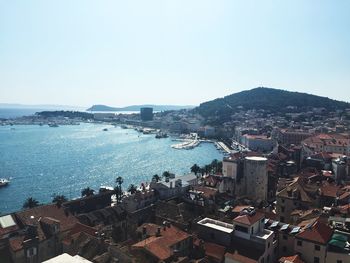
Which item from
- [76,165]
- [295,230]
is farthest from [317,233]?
[76,165]

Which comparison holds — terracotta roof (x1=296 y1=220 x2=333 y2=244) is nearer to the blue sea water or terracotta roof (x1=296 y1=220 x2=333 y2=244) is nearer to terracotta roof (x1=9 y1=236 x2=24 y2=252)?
terracotta roof (x1=9 y1=236 x2=24 y2=252)

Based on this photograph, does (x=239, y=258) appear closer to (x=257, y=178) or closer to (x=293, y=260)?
(x=293, y=260)

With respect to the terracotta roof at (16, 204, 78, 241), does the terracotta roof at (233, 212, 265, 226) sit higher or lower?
higher

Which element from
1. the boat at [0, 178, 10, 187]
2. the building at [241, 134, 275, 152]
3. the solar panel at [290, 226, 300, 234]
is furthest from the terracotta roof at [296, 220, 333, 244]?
the building at [241, 134, 275, 152]

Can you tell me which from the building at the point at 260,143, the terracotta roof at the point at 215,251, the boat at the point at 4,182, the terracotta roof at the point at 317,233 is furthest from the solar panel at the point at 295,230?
the building at the point at 260,143

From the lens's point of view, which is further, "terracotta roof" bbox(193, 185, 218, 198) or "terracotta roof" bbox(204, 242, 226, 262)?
"terracotta roof" bbox(193, 185, 218, 198)

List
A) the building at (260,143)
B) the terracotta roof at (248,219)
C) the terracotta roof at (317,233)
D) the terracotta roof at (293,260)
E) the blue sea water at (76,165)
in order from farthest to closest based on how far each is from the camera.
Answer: the building at (260,143) → the blue sea water at (76,165) → the terracotta roof at (248,219) → the terracotta roof at (317,233) → the terracotta roof at (293,260)

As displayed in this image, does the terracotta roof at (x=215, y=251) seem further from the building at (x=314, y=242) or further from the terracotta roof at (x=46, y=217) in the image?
the terracotta roof at (x=46, y=217)
